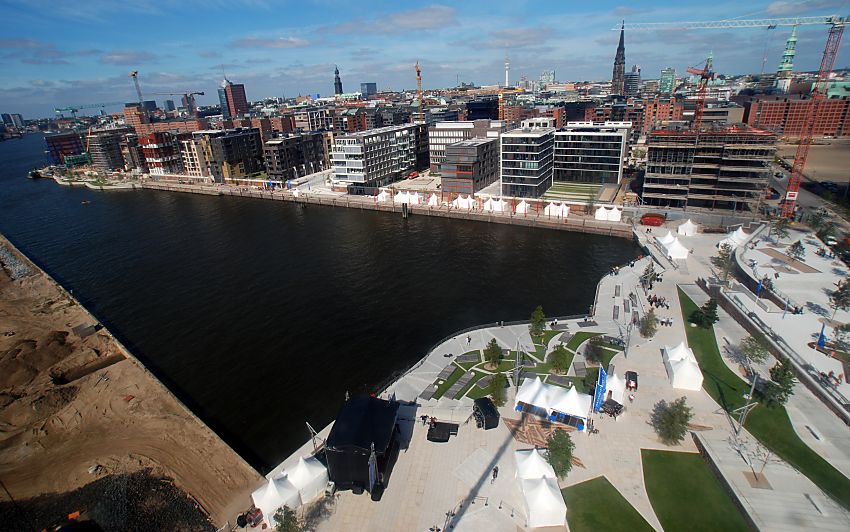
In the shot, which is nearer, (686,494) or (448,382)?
(686,494)

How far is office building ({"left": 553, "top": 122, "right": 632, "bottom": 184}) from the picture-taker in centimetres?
10606

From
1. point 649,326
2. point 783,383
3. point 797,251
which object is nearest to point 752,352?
point 783,383

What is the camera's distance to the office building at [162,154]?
6117 inches

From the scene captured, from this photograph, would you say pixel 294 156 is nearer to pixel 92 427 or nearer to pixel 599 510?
pixel 92 427

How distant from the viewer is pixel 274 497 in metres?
28.7

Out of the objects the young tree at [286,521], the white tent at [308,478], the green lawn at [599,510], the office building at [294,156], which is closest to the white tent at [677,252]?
the green lawn at [599,510]

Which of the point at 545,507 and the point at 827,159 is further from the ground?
the point at 827,159

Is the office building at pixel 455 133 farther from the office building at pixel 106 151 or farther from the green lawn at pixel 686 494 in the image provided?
the office building at pixel 106 151

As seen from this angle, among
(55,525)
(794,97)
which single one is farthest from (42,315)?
(794,97)

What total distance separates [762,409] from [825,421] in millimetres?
4132

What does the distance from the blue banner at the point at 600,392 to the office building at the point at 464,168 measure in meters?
72.5

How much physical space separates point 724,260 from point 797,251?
12058 millimetres

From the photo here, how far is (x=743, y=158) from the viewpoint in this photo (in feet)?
254

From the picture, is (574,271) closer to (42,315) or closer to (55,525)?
(55,525)
